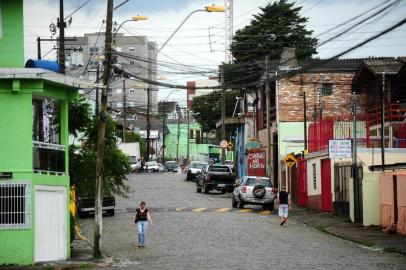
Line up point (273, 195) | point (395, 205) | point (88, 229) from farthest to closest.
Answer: point (273, 195) → point (88, 229) → point (395, 205)

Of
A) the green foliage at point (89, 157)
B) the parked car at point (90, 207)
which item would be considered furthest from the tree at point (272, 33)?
the green foliage at point (89, 157)

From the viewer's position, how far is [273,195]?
45.2 m

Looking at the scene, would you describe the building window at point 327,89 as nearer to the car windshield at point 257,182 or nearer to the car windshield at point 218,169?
the car windshield at point 218,169

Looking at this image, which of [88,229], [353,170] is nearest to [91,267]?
[88,229]

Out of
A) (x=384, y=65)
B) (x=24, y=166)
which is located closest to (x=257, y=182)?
(x=384, y=65)

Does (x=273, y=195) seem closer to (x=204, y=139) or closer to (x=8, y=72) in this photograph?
(x=8, y=72)

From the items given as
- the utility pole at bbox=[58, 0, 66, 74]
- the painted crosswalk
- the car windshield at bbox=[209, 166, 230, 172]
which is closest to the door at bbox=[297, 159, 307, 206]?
the painted crosswalk

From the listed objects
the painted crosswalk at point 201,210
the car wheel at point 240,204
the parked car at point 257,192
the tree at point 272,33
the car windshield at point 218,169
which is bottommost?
the painted crosswalk at point 201,210

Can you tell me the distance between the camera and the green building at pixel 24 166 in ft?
75.0

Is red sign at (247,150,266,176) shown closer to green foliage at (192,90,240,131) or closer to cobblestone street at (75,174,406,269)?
cobblestone street at (75,174,406,269)

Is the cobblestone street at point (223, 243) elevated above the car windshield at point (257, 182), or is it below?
below

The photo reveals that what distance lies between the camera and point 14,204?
23.0 meters

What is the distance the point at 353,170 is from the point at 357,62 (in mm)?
25739

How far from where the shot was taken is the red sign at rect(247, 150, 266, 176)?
2527 inches
